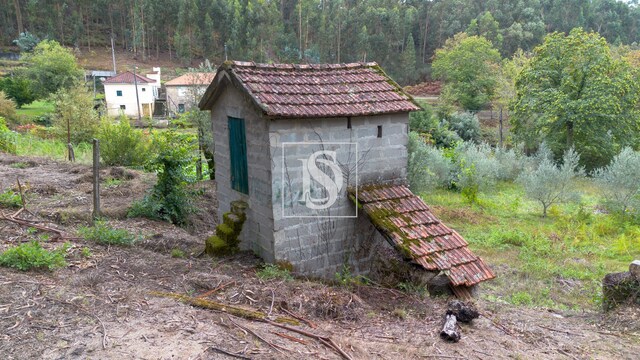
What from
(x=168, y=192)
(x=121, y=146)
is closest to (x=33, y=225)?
(x=168, y=192)

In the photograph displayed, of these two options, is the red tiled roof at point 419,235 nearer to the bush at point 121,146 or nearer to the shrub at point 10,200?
the shrub at point 10,200

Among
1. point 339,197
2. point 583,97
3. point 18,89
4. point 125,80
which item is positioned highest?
point 125,80

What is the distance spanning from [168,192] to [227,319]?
5.94 metres

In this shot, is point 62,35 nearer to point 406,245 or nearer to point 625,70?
point 625,70

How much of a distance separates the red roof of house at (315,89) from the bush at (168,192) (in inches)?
70.4

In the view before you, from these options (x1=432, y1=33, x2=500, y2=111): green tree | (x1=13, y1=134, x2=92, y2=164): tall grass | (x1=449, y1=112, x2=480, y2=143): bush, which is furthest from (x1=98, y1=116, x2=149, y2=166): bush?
(x1=432, y1=33, x2=500, y2=111): green tree

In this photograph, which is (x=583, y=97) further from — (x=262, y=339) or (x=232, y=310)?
(x=262, y=339)

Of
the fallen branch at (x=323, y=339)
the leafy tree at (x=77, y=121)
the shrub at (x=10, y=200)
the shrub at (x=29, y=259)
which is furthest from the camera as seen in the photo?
the leafy tree at (x=77, y=121)

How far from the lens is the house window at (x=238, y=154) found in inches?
315

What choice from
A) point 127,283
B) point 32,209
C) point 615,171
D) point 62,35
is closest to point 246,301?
point 127,283

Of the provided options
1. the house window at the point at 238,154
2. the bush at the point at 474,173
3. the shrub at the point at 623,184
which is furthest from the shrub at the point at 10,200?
the shrub at the point at 623,184

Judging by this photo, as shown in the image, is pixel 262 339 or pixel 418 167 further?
pixel 418 167

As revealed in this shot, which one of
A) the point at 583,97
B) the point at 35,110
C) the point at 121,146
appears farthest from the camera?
the point at 35,110

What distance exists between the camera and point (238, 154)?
8.22m
